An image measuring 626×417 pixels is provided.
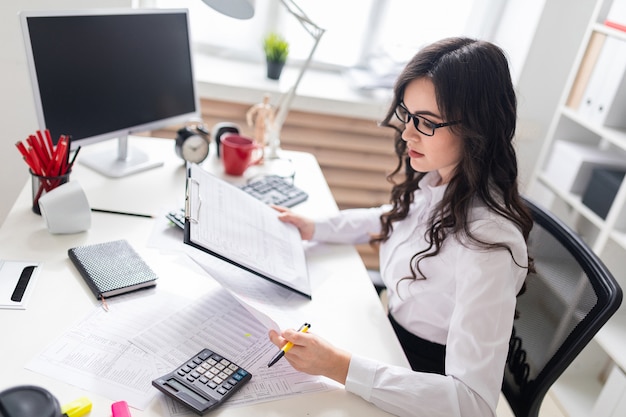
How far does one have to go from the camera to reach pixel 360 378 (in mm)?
961

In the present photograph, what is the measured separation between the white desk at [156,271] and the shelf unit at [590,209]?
99 centimetres

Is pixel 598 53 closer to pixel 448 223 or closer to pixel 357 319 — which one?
pixel 448 223

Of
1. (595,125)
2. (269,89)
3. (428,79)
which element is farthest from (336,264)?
(595,125)

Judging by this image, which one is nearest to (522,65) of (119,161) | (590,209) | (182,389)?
(590,209)

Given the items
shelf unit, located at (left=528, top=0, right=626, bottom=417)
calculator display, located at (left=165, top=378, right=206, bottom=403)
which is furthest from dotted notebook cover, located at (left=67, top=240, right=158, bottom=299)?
shelf unit, located at (left=528, top=0, right=626, bottom=417)

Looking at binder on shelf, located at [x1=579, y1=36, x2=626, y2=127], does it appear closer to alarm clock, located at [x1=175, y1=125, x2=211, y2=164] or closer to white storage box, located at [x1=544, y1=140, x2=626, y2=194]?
white storage box, located at [x1=544, y1=140, x2=626, y2=194]

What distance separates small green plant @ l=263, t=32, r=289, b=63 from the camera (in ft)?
7.20

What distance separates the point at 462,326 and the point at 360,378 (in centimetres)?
20

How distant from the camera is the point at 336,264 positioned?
4.41 ft

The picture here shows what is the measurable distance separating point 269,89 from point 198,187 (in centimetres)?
106

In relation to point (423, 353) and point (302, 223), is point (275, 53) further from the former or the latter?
point (423, 353)

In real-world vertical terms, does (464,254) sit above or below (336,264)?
above

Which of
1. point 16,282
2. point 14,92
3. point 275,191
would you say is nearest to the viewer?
point 16,282

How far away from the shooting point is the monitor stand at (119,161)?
154 centimetres
